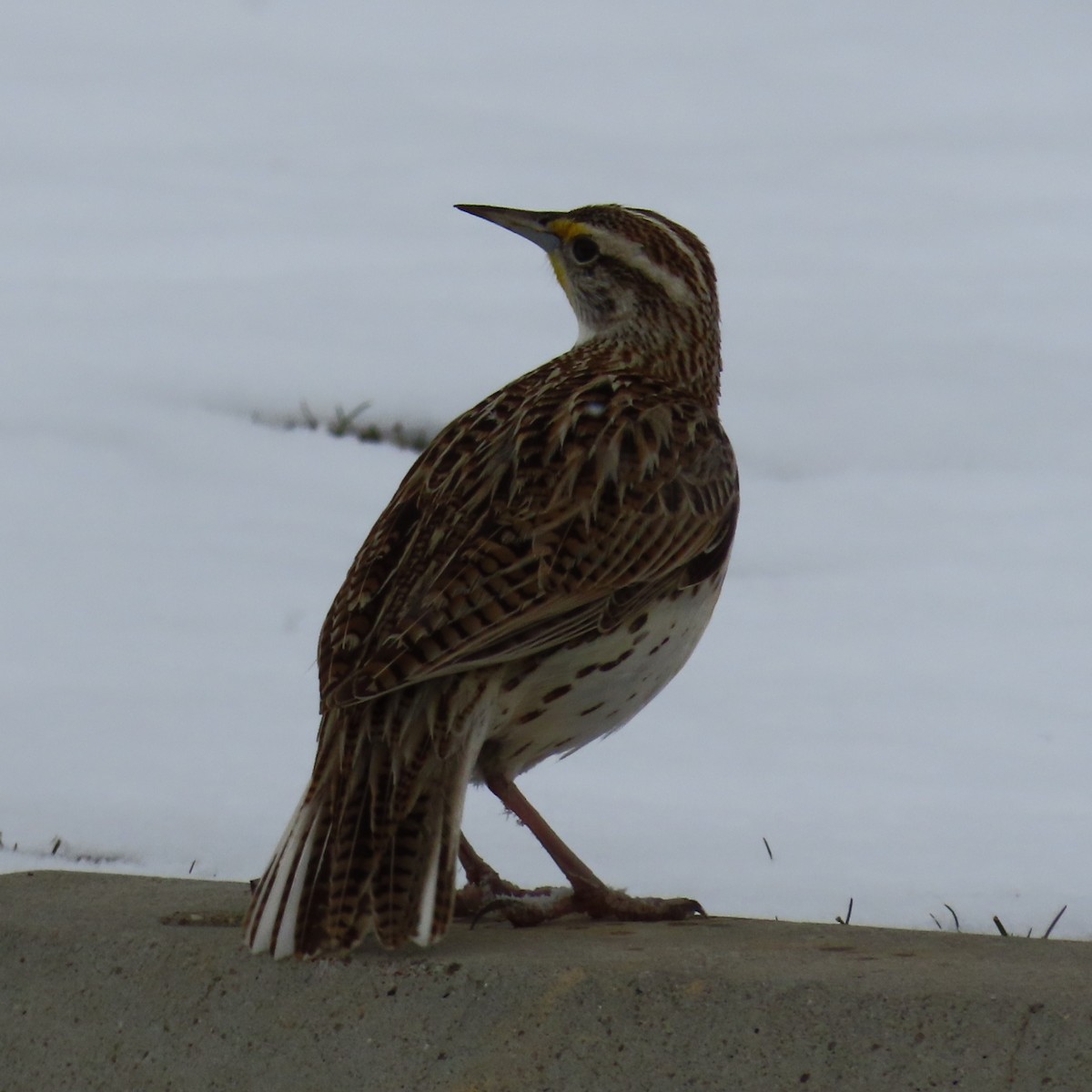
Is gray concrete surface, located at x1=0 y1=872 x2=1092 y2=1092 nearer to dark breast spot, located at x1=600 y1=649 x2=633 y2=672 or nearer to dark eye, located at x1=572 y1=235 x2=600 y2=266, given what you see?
dark breast spot, located at x1=600 y1=649 x2=633 y2=672

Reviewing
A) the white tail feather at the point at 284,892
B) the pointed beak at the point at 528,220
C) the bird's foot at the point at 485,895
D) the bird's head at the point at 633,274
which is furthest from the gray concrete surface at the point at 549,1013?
the pointed beak at the point at 528,220

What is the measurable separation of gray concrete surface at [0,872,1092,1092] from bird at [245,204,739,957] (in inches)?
5.9

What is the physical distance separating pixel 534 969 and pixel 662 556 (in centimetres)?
113

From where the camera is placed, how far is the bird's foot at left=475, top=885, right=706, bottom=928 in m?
5.24

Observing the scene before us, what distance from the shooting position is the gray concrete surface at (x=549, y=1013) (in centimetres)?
425

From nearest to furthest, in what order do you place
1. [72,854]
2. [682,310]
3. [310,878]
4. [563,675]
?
[310,878] < [563,675] < [682,310] < [72,854]

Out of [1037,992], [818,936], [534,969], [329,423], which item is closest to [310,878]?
[534,969]

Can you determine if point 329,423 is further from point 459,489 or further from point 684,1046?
point 684,1046

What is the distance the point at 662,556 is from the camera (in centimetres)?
520

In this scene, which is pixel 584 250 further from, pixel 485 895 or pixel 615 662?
pixel 485 895

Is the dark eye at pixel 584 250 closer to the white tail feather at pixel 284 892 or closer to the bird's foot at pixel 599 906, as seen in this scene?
the bird's foot at pixel 599 906

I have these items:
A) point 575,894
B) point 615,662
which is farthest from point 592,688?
point 575,894

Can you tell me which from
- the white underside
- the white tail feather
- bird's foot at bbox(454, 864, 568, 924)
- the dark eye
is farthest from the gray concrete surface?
the dark eye

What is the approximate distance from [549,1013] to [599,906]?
883 millimetres
